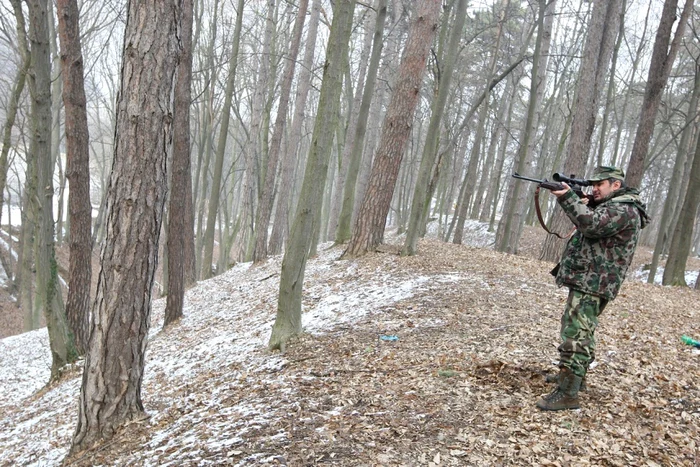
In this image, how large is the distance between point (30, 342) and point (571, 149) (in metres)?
12.7

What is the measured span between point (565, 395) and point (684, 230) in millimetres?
8900

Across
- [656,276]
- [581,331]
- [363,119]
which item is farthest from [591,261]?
[656,276]

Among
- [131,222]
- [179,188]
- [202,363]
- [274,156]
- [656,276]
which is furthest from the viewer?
[656,276]

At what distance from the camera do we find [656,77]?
1032 cm

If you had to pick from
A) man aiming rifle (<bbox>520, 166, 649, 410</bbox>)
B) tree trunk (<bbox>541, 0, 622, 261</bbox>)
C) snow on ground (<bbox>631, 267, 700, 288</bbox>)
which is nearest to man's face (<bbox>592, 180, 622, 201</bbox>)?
man aiming rifle (<bbox>520, 166, 649, 410</bbox>)

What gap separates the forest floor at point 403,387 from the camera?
3.28 meters

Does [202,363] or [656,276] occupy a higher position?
[656,276]

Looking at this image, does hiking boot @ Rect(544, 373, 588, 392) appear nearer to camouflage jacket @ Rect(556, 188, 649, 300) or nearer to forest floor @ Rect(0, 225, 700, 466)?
forest floor @ Rect(0, 225, 700, 466)

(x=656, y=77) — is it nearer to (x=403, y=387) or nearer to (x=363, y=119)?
(x=363, y=119)

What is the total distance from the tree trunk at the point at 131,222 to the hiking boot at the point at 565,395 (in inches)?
137

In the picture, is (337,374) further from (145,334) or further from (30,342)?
(30,342)

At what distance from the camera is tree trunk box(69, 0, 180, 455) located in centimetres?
377

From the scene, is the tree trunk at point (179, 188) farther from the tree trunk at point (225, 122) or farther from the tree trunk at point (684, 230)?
the tree trunk at point (684, 230)

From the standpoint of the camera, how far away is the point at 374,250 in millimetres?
9336
